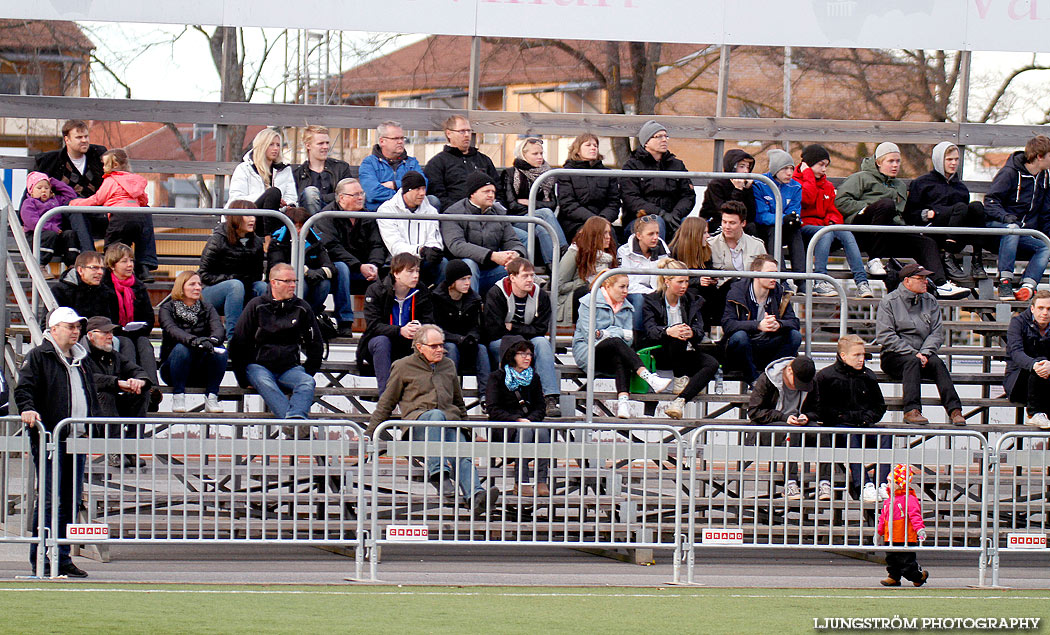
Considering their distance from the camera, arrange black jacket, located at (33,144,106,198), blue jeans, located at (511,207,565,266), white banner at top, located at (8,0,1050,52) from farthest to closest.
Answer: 1. white banner at top, located at (8,0,1050,52)
2. black jacket, located at (33,144,106,198)
3. blue jeans, located at (511,207,565,266)

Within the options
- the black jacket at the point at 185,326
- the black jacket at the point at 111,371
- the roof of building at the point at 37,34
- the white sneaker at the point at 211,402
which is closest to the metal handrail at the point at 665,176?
the black jacket at the point at 185,326

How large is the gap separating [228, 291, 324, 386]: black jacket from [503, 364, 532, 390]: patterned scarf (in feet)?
5.16

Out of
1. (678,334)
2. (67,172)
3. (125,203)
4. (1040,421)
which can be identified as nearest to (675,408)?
(678,334)

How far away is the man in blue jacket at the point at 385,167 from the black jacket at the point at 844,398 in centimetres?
450

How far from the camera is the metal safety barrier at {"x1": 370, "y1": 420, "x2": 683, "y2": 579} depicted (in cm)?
988

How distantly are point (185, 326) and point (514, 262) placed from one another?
2766mm

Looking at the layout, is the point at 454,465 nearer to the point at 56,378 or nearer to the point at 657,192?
the point at 56,378

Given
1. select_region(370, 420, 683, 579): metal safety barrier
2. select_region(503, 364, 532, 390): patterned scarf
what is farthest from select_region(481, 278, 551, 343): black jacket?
select_region(370, 420, 683, 579): metal safety barrier

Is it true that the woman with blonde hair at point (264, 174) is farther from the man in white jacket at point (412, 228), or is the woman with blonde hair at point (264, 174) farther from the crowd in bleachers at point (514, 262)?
the man in white jacket at point (412, 228)

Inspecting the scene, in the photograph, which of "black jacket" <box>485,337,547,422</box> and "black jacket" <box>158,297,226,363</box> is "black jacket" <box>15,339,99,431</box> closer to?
"black jacket" <box>158,297,226,363</box>

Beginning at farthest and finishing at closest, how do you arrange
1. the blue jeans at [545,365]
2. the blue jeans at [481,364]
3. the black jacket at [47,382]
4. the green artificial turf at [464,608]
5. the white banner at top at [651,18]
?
the white banner at top at [651,18] < the blue jeans at [481,364] < the blue jeans at [545,365] < the black jacket at [47,382] < the green artificial turf at [464,608]

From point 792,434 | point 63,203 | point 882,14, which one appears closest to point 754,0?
point 882,14

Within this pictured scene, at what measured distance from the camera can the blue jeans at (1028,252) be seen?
46.1ft

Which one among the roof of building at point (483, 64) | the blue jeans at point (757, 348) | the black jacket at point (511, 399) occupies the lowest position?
the black jacket at point (511, 399)
